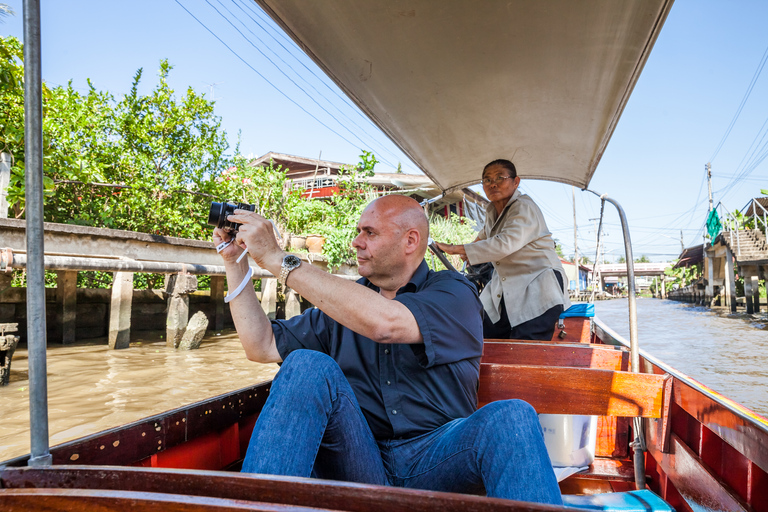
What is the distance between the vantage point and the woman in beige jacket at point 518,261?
291 centimetres

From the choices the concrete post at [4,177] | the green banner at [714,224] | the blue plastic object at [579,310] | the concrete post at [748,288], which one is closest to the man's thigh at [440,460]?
the blue plastic object at [579,310]

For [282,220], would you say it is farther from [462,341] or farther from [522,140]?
[462,341]

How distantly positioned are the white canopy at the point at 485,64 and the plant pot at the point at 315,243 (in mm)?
6776

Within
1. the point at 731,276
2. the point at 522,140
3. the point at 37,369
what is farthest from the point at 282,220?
the point at 731,276

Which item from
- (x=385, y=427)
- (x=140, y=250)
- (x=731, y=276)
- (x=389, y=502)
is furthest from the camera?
(x=731, y=276)

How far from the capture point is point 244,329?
1542 millimetres

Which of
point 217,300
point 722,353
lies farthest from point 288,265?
point 722,353

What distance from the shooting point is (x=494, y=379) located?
172 cm

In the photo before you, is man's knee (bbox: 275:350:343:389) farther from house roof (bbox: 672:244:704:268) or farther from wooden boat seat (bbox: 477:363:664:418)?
house roof (bbox: 672:244:704:268)

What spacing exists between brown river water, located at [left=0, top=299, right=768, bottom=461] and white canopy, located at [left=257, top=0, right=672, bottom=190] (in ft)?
10.6

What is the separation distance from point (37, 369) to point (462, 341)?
97 centimetres

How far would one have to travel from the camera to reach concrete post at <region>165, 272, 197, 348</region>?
7.66 m

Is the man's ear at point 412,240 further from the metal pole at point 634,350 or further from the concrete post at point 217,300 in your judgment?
the concrete post at point 217,300

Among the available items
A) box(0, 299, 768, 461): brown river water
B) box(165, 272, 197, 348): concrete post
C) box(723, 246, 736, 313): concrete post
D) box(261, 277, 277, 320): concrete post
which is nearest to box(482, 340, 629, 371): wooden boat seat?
box(0, 299, 768, 461): brown river water
